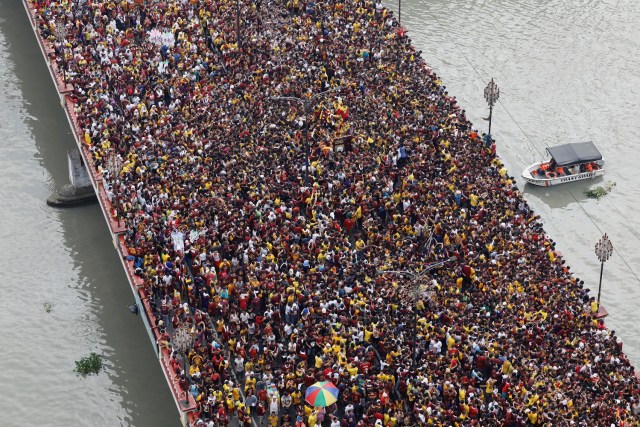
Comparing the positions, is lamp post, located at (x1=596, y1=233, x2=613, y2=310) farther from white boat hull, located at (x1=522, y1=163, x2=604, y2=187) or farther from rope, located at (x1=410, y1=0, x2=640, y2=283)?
white boat hull, located at (x1=522, y1=163, x2=604, y2=187)

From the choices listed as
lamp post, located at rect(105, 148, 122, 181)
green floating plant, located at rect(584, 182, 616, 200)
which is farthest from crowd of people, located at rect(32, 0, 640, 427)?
green floating plant, located at rect(584, 182, 616, 200)

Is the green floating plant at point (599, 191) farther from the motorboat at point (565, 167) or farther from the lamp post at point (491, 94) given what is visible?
the lamp post at point (491, 94)

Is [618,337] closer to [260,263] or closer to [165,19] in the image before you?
[260,263]

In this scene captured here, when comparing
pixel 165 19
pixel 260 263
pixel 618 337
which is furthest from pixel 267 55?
pixel 618 337

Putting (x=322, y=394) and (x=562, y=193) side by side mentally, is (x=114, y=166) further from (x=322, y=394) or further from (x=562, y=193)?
(x=562, y=193)

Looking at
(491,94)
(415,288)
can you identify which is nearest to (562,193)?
(491,94)

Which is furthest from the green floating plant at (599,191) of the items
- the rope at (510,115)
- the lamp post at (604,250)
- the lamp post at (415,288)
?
the lamp post at (415,288)
